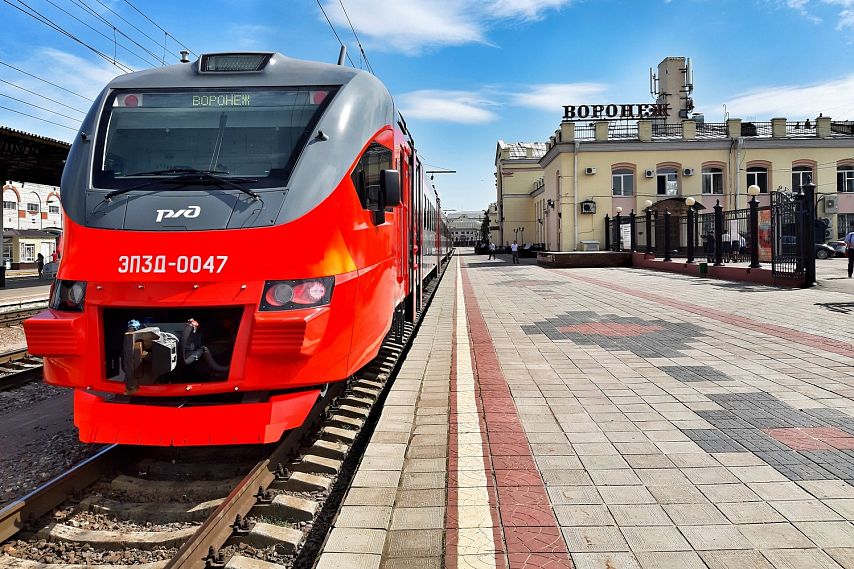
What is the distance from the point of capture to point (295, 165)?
15.1 feet

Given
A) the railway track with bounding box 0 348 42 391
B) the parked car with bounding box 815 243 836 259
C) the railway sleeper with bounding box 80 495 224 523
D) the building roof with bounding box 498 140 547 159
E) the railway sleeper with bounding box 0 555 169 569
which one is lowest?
the railway sleeper with bounding box 0 555 169 569

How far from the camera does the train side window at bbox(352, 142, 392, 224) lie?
5.04 metres

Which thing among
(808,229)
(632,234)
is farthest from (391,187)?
(632,234)

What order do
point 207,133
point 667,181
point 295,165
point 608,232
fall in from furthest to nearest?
point 667,181 → point 608,232 → point 207,133 → point 295,165

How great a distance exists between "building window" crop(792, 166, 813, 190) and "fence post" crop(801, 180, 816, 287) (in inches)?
941

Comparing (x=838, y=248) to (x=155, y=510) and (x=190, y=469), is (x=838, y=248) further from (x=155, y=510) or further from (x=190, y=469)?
(x=155, y=510)

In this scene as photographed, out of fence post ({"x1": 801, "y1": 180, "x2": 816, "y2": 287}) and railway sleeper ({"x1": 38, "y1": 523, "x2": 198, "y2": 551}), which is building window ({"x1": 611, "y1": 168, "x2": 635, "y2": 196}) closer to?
fence post ({"x1": 801, "y1": 180, "x2": 816, "y2": 287})

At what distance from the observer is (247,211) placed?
4324 millimetres

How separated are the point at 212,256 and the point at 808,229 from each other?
15.6 meters

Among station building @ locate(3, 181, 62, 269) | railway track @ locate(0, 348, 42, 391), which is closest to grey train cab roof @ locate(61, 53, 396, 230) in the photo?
railway track @ locate(0, 348, 42, 391)

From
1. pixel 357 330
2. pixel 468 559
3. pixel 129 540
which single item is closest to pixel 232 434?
pixel 129 540

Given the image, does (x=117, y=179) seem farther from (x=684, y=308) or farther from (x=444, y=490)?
(x=684, y=308)

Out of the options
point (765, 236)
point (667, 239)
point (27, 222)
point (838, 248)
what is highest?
point (27, 222)

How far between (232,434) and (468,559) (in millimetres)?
1763
